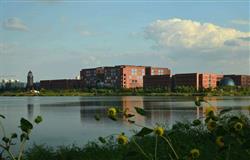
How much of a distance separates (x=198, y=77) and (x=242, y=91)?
39.1ft

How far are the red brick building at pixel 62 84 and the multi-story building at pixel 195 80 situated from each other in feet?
119

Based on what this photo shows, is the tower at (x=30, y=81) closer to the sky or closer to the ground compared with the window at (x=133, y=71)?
closer to the ground

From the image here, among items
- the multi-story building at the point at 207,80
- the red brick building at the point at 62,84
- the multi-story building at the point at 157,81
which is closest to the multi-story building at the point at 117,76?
the red brick building at the point at 62,84

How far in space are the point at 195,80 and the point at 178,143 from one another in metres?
→ 95.6

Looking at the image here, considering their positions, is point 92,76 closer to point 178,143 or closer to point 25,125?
point 178,143

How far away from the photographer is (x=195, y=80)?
328ft

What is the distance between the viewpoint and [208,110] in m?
2.24

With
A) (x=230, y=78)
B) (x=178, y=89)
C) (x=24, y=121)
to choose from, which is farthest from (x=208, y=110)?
(x=230, y=78)

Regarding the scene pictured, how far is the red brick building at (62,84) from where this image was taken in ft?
426

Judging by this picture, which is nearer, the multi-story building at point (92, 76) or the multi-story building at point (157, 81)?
the multi-story building at point (157, 81)

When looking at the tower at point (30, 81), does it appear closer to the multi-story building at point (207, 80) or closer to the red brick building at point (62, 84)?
the red brick building at point (62, 84)

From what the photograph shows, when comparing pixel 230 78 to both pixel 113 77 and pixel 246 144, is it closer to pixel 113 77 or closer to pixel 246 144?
pixel 113 77

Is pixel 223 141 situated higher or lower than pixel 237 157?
higher

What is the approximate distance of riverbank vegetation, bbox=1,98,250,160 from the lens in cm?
208
